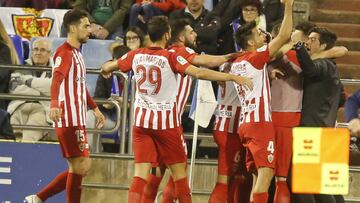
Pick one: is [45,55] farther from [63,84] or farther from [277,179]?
[277,179]

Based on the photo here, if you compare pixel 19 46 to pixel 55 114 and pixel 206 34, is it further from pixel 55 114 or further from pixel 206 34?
pixel 55 114

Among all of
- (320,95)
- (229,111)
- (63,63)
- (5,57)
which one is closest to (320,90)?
(320,95)

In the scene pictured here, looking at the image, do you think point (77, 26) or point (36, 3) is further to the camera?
point (36, 3)

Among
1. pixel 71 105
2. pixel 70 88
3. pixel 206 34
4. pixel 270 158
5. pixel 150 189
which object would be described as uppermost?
pixel 206 34

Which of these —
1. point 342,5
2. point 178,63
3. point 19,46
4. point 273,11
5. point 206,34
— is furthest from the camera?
point 342,5

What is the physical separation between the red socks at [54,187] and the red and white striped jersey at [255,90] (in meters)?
2.13

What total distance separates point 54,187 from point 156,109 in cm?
168

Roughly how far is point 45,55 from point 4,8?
2.57 m

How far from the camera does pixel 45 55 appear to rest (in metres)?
10.5

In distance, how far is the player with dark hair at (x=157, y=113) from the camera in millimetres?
7844

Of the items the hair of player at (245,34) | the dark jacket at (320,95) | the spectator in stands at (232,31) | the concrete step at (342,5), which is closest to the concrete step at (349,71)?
the concrete step at (342,5)

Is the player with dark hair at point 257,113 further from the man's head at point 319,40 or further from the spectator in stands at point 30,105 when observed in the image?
the spectator in stands at point 30,105

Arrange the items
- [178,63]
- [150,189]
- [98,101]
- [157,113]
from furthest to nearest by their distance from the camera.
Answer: [98,101]
[150,189]
[157,113]
[178,63]

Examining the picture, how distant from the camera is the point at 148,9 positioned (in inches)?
454
